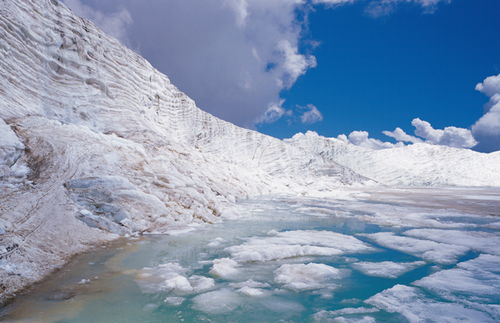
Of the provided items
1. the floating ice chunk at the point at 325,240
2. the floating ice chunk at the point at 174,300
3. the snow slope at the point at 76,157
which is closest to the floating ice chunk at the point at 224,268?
the floating ice chunk at the point at 174,300

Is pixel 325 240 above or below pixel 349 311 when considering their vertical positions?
above

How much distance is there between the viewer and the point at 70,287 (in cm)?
555

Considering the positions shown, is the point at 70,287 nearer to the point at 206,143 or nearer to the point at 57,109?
the point at 57,109

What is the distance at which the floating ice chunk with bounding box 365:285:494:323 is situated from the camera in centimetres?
479

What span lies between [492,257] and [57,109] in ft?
69.9

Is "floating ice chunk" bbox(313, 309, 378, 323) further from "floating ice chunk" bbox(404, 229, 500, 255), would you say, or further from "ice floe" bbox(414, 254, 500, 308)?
"floating ice chunk" bbox(404, 229, 500, 255)

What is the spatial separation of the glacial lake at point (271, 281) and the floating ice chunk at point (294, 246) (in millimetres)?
32

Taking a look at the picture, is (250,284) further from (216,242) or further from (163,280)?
(216,242)

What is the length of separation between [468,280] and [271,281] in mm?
4319

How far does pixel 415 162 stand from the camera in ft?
364

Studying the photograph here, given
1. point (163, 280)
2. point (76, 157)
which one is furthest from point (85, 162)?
point (163, 280)

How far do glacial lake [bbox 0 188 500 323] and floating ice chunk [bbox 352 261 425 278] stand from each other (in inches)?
1.0

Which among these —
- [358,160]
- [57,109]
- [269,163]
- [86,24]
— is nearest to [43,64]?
[57,109]

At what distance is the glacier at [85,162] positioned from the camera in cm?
752
